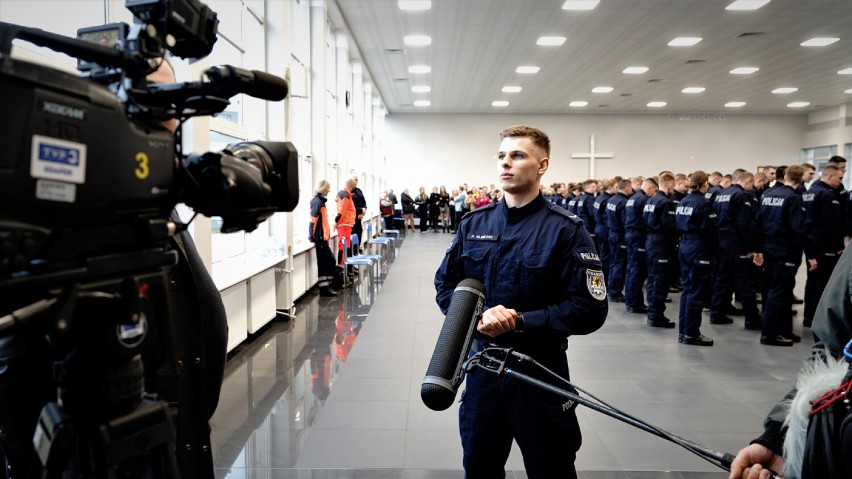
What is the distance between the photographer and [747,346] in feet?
17.7

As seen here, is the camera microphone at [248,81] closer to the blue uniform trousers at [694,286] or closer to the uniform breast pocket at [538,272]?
the uniform breast pocket at [538,272]

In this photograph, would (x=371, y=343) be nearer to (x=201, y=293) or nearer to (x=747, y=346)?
(x=747, y=346)

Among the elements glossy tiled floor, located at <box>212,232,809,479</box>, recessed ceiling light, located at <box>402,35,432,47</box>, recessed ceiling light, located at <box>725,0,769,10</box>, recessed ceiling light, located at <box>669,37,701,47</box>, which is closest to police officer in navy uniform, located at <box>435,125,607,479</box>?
glossy tiled floor, located at <box>212,232,809,479</box>

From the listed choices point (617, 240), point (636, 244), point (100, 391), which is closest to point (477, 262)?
point (100, 391)

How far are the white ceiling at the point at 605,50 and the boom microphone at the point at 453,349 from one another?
8.68 metres

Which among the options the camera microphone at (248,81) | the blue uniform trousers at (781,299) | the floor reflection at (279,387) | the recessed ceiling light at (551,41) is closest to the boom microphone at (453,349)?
the camera microphone at (248,81)

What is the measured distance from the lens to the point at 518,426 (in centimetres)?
177

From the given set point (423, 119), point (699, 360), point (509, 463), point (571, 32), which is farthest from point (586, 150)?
point (509, 463)

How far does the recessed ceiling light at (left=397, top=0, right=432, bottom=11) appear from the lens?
9.29 m

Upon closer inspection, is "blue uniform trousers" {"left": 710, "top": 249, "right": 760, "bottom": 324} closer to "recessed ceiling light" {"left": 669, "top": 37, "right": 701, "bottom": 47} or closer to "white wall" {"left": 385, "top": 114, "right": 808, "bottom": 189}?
"recessed ceiling light" {"left": 669, "top": 37, "right": 701, "bottom": 47}

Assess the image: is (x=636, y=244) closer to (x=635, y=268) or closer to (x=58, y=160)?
(x=635, y=268)

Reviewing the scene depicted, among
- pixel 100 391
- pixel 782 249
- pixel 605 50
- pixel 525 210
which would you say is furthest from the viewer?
pixel 605 50

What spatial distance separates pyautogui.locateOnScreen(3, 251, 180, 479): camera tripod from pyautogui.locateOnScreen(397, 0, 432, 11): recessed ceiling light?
30.6ft

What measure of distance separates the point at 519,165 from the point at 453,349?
772 millimetres
